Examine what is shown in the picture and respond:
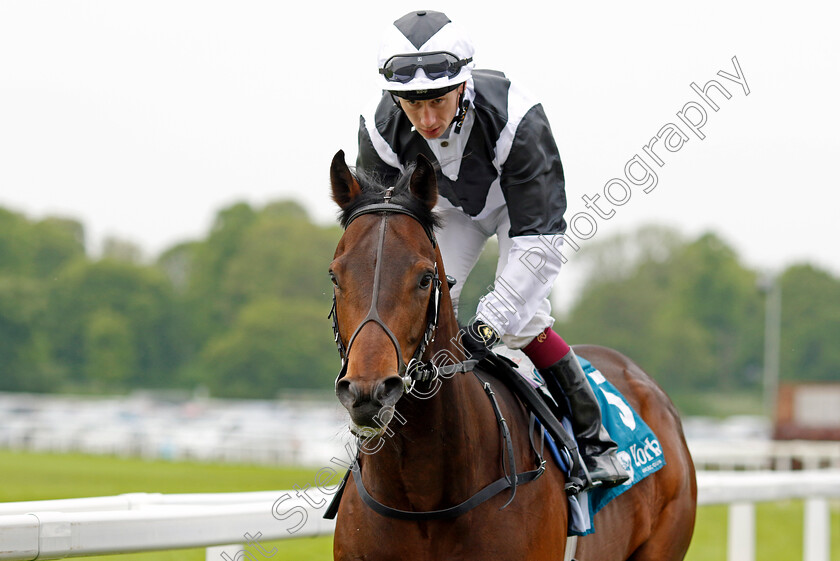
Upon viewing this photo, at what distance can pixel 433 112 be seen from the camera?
3627 millimetres

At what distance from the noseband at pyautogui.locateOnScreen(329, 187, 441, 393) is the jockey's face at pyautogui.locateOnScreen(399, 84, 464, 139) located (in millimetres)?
374

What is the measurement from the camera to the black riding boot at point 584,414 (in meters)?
4.19

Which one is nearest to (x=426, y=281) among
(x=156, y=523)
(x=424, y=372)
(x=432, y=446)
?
(x=424, y=372)

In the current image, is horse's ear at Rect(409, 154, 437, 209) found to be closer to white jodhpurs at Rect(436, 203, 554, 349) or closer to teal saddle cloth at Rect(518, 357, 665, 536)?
white jodhpurs at Rect(436, 203, 554, 349)

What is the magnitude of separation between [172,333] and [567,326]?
2733cm

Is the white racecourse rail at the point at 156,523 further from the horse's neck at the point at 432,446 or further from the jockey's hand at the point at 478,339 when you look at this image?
the jockey's hand at the point at 478,339

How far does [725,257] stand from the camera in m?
79.9

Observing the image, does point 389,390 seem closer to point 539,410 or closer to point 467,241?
point 539,410

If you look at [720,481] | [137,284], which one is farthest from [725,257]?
[720,481]

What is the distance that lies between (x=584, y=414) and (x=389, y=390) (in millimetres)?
1573

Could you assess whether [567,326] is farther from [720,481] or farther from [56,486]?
[720,481]

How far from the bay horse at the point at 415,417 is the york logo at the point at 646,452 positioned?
803mm

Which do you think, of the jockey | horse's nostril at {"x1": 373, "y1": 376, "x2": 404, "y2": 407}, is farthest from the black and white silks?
horse's nostril at {"x1": 373, "y1": 376, "x2": 404, "y2": 407}

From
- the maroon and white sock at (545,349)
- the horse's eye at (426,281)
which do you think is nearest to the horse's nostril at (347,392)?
the horse's eye at (426,281)
